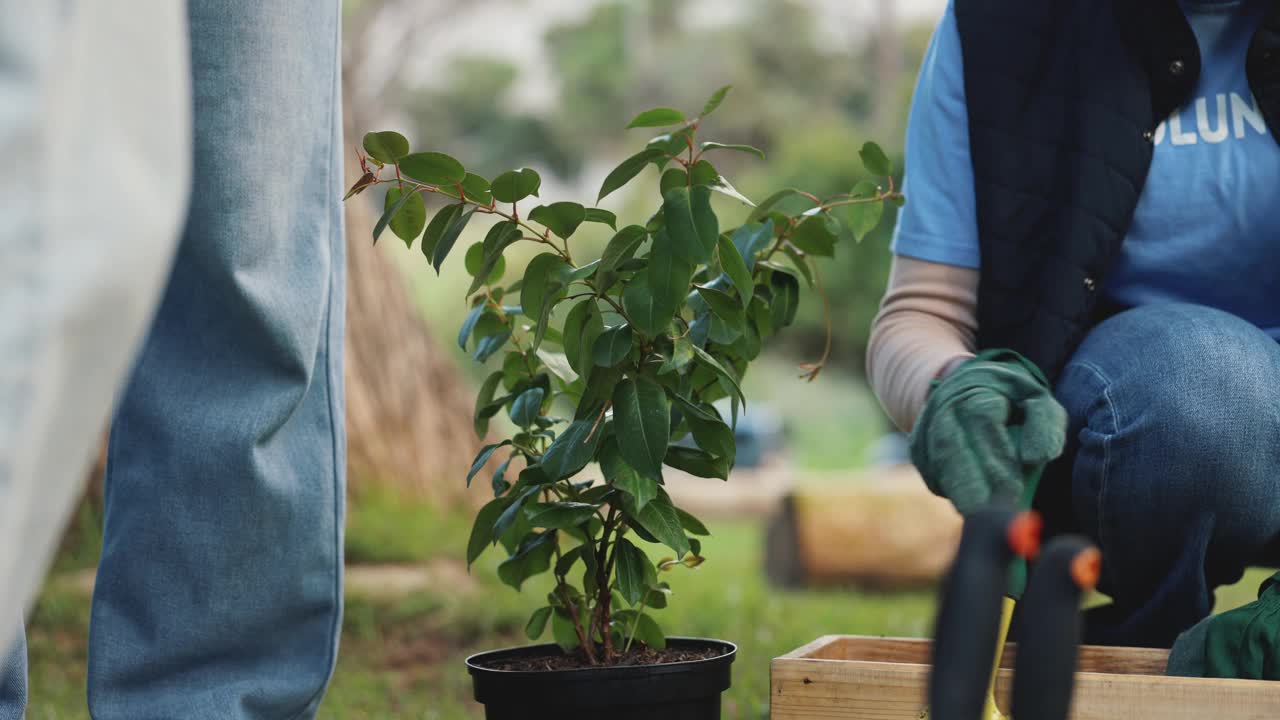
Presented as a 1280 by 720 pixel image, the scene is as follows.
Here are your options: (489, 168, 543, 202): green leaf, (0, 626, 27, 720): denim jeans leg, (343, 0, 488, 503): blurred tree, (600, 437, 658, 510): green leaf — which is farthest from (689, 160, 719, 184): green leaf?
(343, 0, 488, 503): blurred tree

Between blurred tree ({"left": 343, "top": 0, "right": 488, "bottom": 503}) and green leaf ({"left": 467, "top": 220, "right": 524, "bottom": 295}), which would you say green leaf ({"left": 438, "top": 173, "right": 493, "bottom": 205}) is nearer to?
green leaf ({"left": 467, "top": 220, "right": 524, "bottom": 295})

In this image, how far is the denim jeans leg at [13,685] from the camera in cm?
101

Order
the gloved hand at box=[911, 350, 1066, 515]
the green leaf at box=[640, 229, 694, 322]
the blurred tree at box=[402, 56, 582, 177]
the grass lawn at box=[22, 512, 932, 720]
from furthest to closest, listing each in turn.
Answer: the blurred tree at box=[402, 56, 582, 177] < the grass lawn at box=[22, 512, 932, 720] < the green leaf at box=[640, 229, 694, 322] < the gloved hand at box=[911, 350, 1066, 515]

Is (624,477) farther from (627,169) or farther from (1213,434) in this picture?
(1213,434)

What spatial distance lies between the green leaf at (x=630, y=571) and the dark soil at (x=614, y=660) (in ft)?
0.19

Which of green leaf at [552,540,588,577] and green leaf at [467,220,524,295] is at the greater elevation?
green leaf at [467,220,524,295]

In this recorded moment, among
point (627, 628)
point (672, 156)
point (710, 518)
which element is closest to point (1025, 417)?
point (672, 156)

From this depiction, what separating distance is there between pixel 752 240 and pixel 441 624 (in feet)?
5.64

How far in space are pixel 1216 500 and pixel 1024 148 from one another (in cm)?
40

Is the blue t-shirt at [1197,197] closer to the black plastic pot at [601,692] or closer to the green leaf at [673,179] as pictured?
the green leaf at [673,179]

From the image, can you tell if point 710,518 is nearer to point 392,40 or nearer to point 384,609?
point 384,609

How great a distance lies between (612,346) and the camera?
1023 mm

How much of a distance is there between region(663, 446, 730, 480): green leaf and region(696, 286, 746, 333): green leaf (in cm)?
13

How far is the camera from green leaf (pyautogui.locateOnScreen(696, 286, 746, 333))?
105 centimetres
